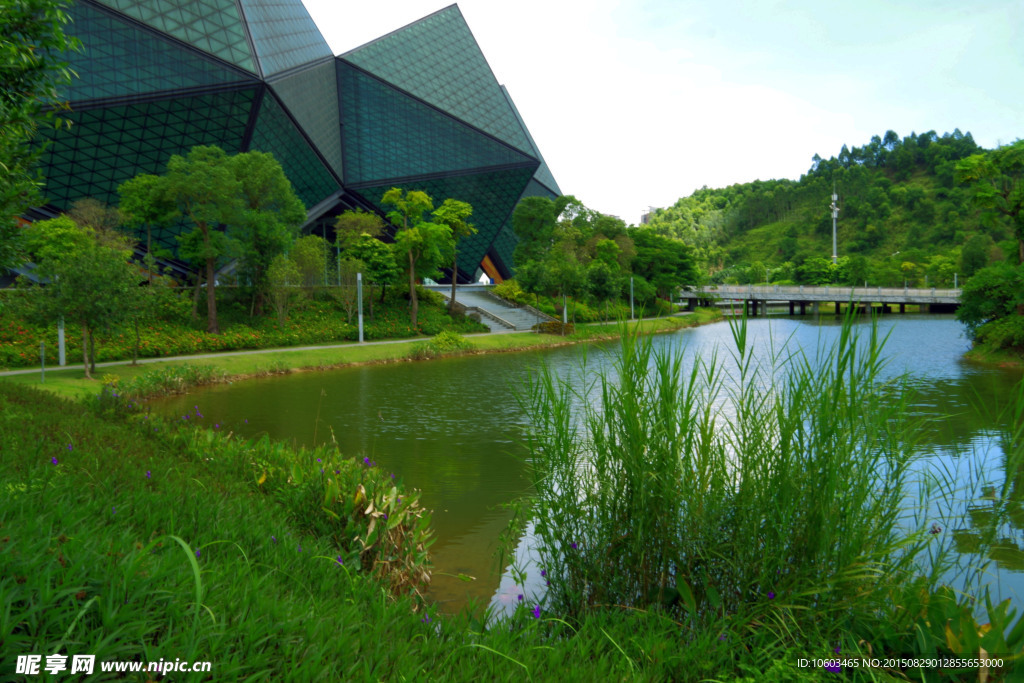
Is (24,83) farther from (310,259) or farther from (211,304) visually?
(310,259)

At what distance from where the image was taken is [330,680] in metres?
2.50

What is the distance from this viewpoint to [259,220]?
30.0m

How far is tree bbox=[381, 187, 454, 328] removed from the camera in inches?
1449

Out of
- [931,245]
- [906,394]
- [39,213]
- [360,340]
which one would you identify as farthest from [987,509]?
[931,245]

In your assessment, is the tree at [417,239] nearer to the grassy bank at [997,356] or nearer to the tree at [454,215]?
the tree at [454,215]

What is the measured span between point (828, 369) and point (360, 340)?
96.2ft

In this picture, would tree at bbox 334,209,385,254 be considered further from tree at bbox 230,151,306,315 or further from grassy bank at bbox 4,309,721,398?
grassy bank at bbox 4,309,721,398

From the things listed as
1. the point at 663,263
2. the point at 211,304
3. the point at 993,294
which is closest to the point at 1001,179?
the point at 993,294

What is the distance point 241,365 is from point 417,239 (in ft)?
52.9

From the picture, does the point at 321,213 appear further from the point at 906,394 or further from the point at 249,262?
the point at 906,394

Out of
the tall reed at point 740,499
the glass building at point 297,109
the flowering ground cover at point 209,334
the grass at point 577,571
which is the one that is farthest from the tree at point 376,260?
the tall reed at point 740,499

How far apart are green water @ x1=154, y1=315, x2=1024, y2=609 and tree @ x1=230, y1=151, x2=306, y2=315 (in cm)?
1010

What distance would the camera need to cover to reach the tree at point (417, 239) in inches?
1449

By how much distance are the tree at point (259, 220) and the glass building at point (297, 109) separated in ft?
35.8
